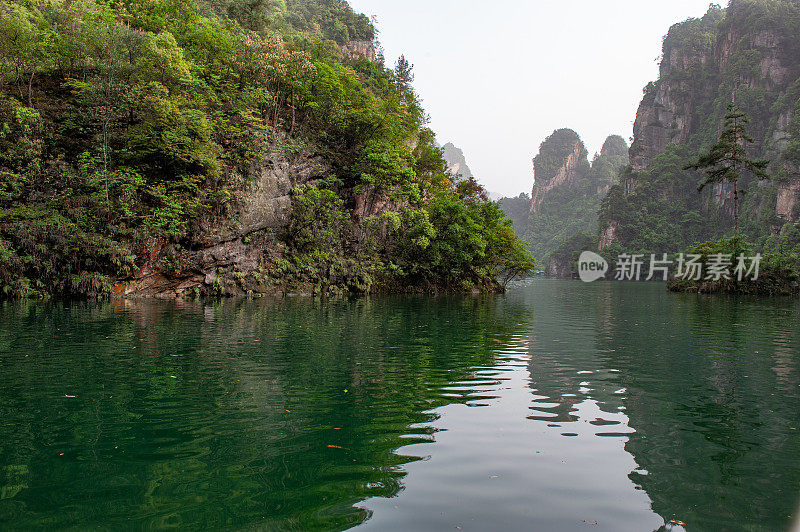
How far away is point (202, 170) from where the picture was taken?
2531 centimetres

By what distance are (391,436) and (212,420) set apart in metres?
1.87

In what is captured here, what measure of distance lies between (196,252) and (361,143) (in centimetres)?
1362

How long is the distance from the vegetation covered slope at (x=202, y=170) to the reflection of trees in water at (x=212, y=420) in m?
12.4

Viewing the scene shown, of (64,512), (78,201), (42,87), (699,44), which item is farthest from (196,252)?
(699,44)

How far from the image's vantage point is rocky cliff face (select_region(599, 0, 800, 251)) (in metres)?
81.7

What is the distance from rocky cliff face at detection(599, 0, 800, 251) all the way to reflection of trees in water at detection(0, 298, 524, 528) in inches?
3299

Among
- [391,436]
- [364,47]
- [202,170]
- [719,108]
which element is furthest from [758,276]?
[719,108]

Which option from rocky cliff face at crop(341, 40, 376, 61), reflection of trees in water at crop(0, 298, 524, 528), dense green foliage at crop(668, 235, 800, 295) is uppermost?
rocky cliff face at crop(341, 40, 376, 61)

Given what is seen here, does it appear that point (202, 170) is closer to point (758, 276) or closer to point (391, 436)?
point (391, 436)

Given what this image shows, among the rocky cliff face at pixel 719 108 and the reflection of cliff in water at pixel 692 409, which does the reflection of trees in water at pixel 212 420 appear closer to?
the reflection of cliff in water at pixel 692 409

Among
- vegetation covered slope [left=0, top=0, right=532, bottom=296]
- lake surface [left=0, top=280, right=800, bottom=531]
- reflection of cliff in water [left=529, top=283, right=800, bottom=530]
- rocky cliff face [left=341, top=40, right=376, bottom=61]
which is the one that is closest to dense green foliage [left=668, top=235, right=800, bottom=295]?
vegetation covered slope [left=0, top=0, right=532, bottom=296]

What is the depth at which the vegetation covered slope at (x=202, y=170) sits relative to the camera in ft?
67.1

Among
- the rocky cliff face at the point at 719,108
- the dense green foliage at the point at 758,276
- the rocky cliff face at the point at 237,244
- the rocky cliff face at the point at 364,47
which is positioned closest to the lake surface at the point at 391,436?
the rocky cliff face at the point at 237,244

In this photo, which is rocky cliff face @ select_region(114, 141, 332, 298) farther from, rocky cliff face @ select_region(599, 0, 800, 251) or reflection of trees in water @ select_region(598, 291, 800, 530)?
rocky cliff face @ select_region(599, 0, 800, 251)
